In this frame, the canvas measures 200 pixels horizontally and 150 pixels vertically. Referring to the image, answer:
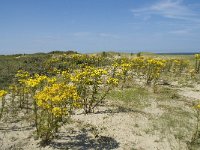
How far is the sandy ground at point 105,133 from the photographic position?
10.3m

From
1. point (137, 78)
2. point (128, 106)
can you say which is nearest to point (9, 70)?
point (137, 78)

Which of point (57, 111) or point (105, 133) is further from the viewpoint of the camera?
point (105, 133)

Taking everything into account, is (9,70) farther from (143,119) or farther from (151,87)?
(143,119)

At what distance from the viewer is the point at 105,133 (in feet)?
37.1

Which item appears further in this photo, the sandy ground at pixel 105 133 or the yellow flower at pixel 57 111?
the sandy ground at pixel 105 133

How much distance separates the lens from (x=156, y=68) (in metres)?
22.3

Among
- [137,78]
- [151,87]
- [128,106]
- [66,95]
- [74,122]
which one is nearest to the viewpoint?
[66,95]

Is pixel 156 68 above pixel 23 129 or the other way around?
above

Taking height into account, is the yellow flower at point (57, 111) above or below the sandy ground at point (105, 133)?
above

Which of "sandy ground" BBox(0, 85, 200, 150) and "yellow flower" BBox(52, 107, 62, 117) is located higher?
"yellow flower" BBox(52, 107, 62, 117)

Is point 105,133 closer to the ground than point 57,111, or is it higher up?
closer to the ground

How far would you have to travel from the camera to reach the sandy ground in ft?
33.9

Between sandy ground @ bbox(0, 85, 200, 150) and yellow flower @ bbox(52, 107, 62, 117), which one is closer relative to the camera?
yellow flower @ bbox(52, 107, 62, 117)

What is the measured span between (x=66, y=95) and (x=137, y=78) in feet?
51.3
